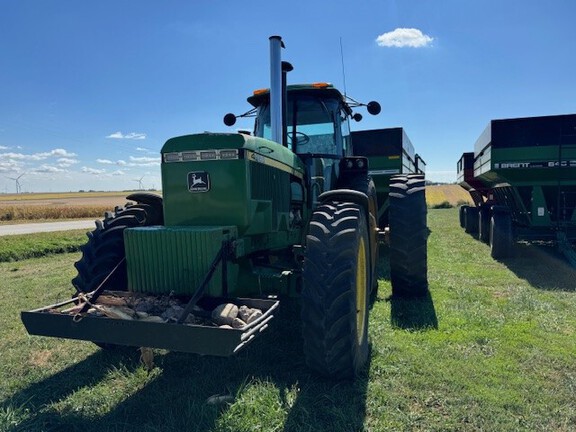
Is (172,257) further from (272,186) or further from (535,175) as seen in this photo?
(535,175)

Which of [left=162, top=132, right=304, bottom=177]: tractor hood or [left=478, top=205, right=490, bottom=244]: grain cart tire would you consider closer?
[left=162, top=132, right=304, bottom=177]: tractor hood

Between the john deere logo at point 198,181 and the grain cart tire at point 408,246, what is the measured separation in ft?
10.0

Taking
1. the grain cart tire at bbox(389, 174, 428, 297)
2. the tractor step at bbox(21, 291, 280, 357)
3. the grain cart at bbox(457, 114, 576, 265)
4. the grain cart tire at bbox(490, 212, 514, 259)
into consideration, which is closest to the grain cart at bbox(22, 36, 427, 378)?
the tractor step at bbox(21, 291, 280, 357)

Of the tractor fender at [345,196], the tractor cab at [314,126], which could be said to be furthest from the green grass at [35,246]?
the tractor fender at [345,196]

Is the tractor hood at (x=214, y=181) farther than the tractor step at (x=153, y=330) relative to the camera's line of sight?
Yes

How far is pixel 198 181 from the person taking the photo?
4004mm

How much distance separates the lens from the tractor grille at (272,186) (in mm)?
4144

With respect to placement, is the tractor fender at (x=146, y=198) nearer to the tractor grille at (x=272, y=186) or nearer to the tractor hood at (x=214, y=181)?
the tractor hood at (x=214, y=181)

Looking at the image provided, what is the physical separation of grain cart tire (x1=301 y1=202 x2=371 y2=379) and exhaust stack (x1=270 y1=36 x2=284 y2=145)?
1816mm

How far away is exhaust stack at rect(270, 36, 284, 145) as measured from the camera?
17.1ft

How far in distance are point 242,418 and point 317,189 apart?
2979 millimetres

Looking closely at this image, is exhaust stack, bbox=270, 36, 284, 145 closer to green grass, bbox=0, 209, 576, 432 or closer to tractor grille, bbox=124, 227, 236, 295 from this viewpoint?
tractor grille, bbox=124, 227, 236, 295

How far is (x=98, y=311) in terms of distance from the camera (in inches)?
137

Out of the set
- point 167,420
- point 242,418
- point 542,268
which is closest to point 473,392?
point 242,418
